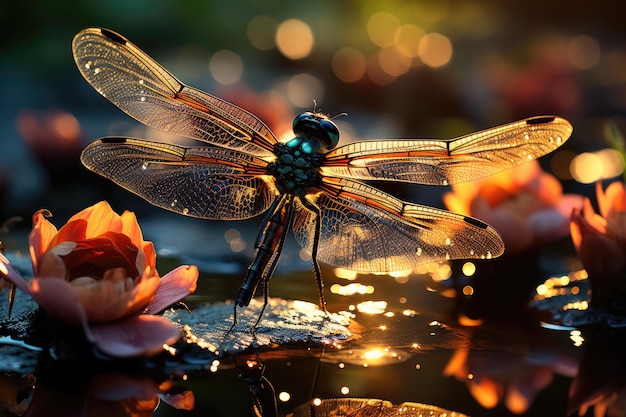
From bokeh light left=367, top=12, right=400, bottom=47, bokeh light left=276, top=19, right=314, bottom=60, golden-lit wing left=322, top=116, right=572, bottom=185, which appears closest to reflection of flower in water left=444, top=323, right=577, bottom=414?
golden-lit wing left=322, top=116, right=572, bottom=185

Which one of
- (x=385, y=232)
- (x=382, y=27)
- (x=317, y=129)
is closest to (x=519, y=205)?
(x=385, y=232)

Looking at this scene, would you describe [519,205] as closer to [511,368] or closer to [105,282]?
[511,368]

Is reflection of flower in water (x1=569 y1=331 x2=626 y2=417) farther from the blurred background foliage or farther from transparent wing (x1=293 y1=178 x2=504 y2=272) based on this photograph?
the blurred background foliage

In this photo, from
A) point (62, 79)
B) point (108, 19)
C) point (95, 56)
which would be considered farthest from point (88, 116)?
point (95, 56)

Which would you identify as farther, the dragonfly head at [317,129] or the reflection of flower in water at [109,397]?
the dragonfly head at [317,129]

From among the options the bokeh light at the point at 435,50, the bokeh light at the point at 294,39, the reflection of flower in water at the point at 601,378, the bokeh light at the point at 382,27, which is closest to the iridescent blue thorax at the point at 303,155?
the reflection of flower in water at the point at 601,378

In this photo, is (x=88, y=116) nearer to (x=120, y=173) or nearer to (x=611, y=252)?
(x=120, y=173)

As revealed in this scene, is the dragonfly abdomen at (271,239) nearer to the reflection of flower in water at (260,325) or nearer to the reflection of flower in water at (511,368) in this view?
the reflection of flower in water at (260,325)
